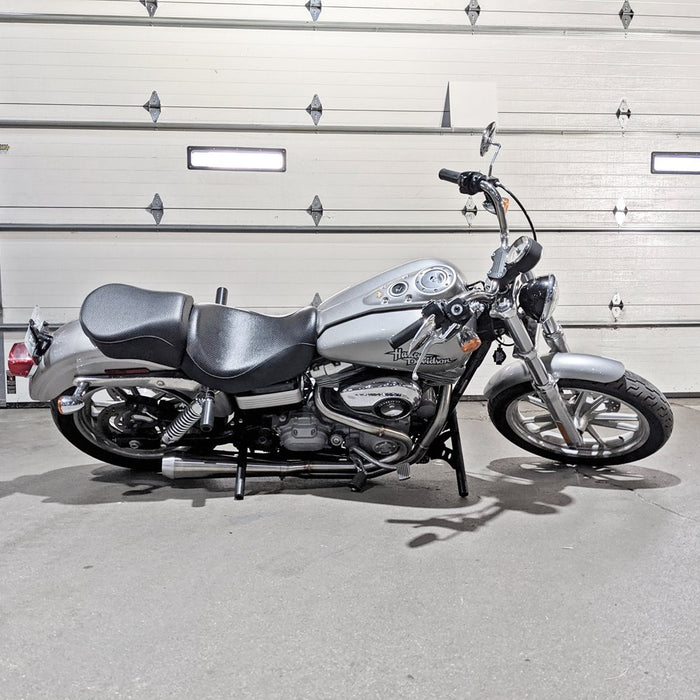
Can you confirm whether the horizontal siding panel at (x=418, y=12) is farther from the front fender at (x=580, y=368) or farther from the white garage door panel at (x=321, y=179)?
the front fender at (x=580, y=368)

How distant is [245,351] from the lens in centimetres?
262

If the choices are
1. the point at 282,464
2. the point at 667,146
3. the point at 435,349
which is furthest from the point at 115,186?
the point at 667,146

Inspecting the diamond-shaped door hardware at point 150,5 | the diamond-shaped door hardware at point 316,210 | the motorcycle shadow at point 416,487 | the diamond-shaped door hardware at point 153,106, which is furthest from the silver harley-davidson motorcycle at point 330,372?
the diamond-shaped door hardware at point 150,5

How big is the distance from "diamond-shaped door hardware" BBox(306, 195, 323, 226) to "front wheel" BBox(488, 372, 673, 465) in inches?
89.7

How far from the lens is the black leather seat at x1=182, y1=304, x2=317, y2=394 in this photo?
8.46 feet

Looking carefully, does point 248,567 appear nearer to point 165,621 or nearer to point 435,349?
point 165,621

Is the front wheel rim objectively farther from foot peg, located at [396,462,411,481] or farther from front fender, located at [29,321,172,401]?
front fender, located at [29,321,172,401]

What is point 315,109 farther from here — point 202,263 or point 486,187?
point 486,187

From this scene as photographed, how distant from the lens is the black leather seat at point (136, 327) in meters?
2.55

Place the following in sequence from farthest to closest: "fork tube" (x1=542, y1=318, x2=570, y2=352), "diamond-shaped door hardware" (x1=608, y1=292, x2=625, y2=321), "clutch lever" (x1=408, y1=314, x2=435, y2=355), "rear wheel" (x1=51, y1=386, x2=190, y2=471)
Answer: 1. "diamond-shaped door hardware" (x1=608, y1=292, x2=625, y2=321)
2. "rear wheel" (x1=51, y1=386, x2=190, y2=471)
3. "fork tube" (x1=542, y1=318, x2=570, y2=352)
4. "clutch lever" (x1=408, y1=314, x2=435, y2=355)

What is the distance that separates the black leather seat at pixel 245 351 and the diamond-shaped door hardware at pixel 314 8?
292 cm

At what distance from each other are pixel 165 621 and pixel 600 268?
4.25 metres

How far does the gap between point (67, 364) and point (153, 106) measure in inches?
103

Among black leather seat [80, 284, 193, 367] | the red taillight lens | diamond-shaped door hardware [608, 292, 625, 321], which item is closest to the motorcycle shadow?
the red taillight lens
